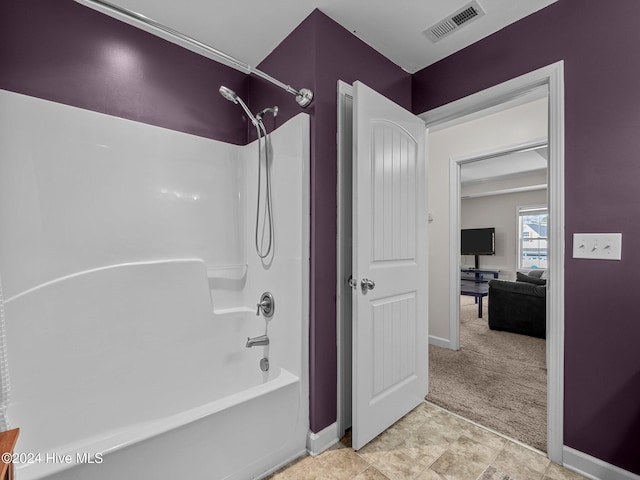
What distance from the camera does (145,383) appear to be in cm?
172

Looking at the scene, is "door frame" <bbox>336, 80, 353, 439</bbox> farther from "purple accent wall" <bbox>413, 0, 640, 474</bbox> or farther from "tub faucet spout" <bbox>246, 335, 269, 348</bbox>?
"purple accent wall" <bbox>413, 0, 640, 474</bbox>

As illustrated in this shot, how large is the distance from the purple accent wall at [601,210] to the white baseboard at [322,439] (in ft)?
3.77

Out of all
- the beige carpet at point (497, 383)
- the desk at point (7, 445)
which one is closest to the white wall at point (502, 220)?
the beige carpet at point (497, 383)

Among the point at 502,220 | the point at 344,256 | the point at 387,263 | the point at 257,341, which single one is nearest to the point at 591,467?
the point at 387,263

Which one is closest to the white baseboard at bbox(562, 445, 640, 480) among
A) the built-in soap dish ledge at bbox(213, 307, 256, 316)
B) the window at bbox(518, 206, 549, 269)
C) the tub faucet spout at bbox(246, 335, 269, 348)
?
the tub faucet spout at bbox(246, 335, 269, 348)

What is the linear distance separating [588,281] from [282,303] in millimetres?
1528

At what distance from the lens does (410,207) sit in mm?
1987

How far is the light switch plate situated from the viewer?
54.6 inches

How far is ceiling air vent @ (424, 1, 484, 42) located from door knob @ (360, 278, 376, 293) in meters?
1.50

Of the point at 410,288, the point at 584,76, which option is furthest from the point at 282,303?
the point at 584,76

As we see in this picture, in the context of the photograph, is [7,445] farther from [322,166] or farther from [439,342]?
[439,342]

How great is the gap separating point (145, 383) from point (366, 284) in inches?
52.3

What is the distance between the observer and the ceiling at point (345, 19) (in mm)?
1647

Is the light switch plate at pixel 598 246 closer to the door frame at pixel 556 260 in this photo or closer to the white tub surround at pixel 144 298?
the door frame at pixel 556 260
